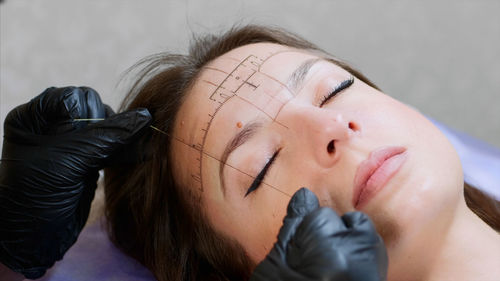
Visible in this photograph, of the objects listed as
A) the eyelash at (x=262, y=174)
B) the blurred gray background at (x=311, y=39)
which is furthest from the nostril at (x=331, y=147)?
the blurred gray background at (x=311, y=39)

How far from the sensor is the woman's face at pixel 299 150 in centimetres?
115

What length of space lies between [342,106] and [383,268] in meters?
0.39

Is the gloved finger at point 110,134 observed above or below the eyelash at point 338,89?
below

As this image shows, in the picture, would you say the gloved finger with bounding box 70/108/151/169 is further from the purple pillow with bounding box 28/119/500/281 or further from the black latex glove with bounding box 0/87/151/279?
the purple pillow with bounding box 28/119/500/281

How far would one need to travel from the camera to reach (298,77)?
1304mm

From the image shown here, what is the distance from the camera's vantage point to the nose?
3.82 feet

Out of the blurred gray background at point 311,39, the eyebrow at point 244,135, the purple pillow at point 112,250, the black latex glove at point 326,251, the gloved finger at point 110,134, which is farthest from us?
the blurred gray background at point 311,39

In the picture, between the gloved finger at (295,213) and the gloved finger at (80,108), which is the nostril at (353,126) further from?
the gloved finger at (80,108)

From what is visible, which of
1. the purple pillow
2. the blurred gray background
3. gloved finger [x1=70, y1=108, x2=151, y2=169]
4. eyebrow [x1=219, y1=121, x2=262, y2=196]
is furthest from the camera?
the blurred gray background

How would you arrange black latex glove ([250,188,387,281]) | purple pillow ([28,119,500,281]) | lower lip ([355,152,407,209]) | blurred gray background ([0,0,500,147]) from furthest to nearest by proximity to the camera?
blurred gray background ([0,0,500,147]) → purple pillow ([28,119,500,281]) → lower lip ([355,152,407,209]) → black latex glove ([250,188,387,281])

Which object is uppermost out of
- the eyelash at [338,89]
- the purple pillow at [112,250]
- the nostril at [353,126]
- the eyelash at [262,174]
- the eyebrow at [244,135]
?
the eyelash at [338,89]

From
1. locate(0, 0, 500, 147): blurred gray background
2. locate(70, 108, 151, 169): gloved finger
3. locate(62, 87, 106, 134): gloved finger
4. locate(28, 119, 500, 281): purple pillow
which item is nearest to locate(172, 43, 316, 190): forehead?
locate(70, 108, 151, 169): gloved finger

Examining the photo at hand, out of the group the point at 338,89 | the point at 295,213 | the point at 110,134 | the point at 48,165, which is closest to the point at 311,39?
the point at 338,89

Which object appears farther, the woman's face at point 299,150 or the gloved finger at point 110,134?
the gloved finger at point 110,134
